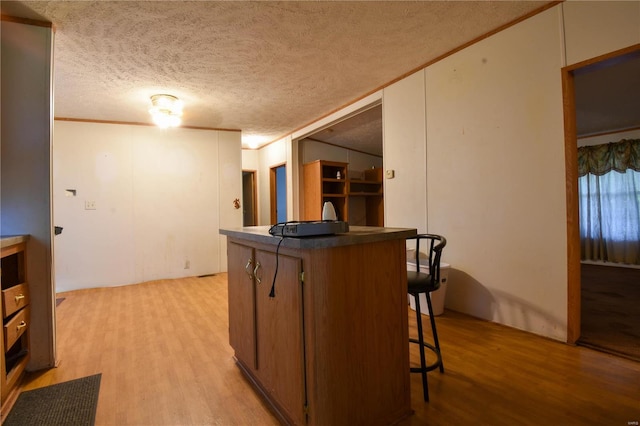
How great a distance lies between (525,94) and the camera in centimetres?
233

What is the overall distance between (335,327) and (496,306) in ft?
6.48

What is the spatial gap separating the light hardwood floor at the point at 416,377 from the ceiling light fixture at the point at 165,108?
7.73 feet

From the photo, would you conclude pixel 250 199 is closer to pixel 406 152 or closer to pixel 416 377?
pixel 406 152

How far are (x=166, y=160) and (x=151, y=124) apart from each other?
0.57m

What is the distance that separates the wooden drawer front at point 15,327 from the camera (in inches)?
65.9

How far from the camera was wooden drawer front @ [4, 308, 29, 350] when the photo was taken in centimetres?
167

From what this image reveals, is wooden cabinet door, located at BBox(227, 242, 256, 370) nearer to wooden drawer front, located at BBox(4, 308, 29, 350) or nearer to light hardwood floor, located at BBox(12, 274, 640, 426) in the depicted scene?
light hardwood floor, located at BBox(12, 274, 640, 426)

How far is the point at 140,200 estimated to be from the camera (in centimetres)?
457

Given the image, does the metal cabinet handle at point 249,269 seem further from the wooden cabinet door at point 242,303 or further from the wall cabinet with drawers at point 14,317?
the wall cabinet with drawers at point 14,317

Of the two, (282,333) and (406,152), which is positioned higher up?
(406,152)

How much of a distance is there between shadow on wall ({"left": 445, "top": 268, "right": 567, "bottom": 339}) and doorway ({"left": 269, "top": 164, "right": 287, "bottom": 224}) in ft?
13.6

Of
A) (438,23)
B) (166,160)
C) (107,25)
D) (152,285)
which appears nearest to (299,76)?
(438,23)

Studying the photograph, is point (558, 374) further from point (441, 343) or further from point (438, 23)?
point (438, 23)

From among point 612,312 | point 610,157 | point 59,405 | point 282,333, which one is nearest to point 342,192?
point 612,312
